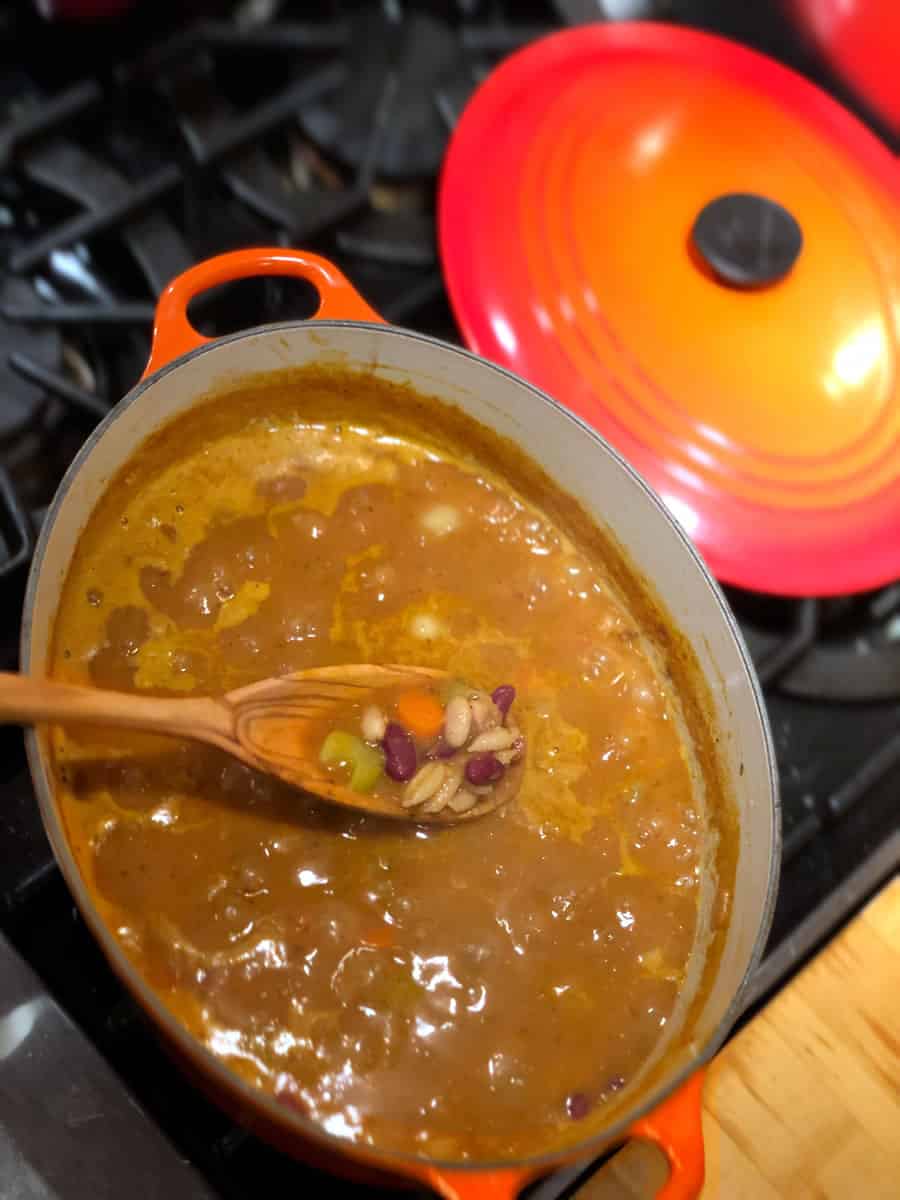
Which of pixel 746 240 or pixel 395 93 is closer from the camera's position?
pixel 746 240

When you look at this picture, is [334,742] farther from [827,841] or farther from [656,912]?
[827,841]

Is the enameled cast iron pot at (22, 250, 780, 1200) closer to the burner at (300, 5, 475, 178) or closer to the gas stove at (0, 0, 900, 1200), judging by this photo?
the gas stove at (0, 0, 900, 1200)

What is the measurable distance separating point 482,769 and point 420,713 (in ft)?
0.31

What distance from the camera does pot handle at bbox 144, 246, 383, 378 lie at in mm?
1062

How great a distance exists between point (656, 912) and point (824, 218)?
3.25 feet

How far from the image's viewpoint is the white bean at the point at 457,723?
110cm

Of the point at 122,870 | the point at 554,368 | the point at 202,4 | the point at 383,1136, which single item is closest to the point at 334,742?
the point at 122,870

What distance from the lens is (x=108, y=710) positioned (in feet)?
2.95

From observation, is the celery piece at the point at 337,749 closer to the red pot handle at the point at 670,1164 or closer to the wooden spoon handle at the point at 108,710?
the wooden spoon handle at the point at 108,710

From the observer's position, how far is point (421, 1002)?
106 centimetres

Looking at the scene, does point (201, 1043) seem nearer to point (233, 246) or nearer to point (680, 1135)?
point (680, 1135)

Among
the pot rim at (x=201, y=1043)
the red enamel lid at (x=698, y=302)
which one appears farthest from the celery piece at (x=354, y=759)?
the red enamel lid at (x=698, y=302)

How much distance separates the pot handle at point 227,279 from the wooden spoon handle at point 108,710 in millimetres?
348

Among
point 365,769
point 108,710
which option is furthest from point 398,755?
point 108,710
